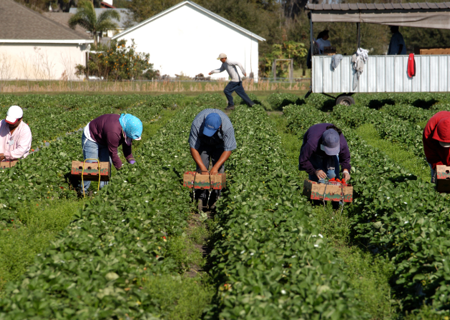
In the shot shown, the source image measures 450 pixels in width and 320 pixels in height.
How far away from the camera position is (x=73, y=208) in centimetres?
654

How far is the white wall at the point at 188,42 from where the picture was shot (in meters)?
39.2

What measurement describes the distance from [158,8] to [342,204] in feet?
177

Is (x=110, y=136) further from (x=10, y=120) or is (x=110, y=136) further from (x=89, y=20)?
(x=89, y=20)

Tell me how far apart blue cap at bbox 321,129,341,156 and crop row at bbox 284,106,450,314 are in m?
0.75

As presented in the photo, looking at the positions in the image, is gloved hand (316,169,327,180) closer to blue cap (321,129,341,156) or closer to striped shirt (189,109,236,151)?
blue cap (321,129,341,156)

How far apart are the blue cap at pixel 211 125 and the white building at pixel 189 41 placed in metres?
33.4

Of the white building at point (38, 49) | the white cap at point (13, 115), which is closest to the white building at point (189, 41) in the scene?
the white building at point (38, 49)

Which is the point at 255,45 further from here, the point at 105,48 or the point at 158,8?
the point at 158,8

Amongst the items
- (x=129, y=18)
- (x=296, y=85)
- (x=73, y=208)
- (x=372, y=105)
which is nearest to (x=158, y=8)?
(x=129, y=18)

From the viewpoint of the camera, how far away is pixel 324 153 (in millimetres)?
6555

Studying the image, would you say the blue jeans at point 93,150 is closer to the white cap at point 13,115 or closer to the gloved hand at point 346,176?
the white cap at point 13,115

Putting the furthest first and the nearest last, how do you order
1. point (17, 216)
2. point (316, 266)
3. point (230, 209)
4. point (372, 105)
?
point (372, 105)
point (17, 216)
point (230, 209)
point (316, 266)

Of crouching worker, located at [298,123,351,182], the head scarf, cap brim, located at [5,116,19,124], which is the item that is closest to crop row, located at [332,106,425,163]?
crouching worker, located at [298,123,351,182]

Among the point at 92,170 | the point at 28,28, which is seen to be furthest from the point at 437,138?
the point at 28,28
